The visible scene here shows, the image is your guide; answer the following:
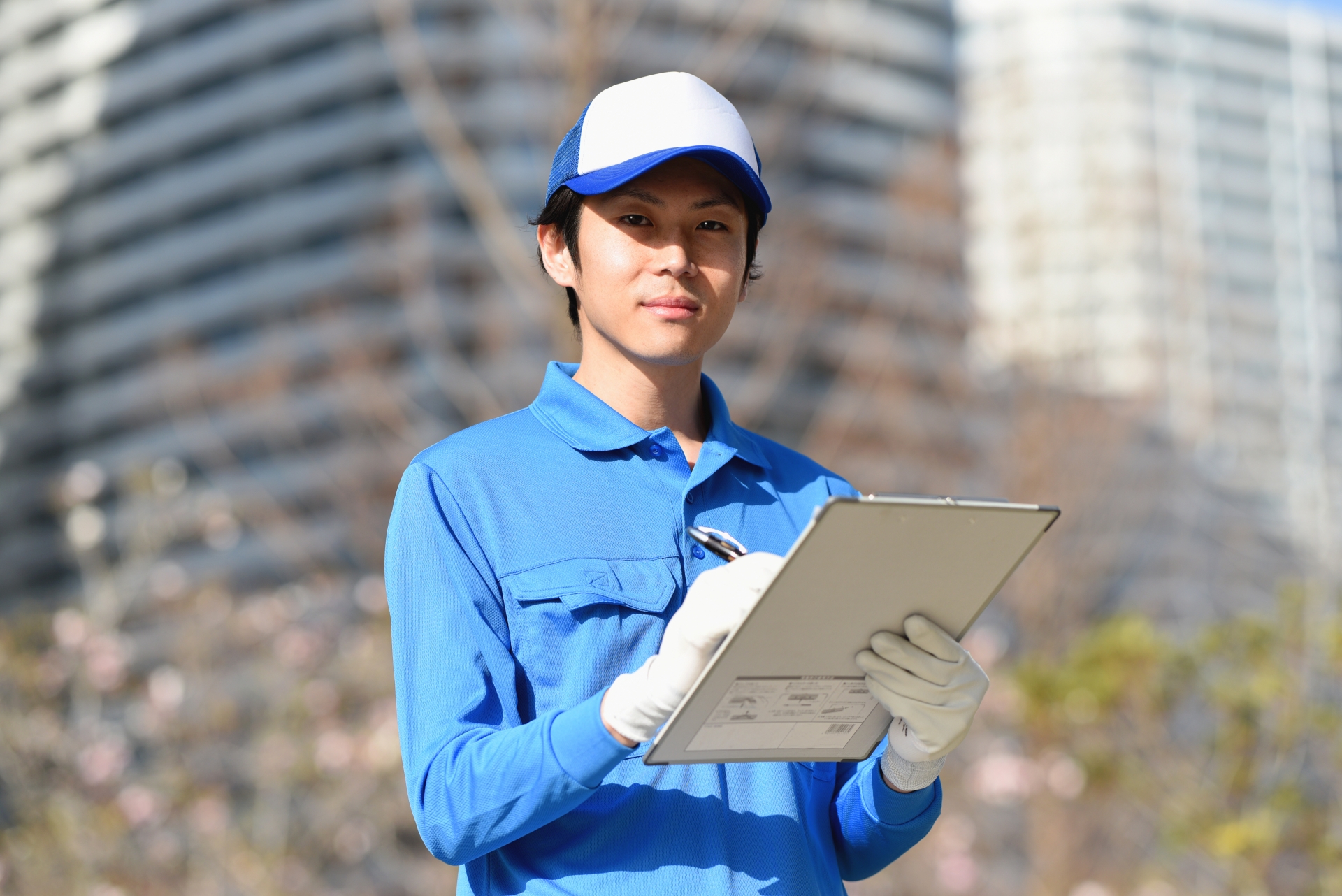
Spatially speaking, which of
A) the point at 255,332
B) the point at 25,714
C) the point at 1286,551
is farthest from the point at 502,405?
the point at 255,332

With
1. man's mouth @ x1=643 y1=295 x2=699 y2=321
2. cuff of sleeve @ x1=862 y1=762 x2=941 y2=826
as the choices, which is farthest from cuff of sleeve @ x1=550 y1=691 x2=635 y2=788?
man's mouth @ x1=643 y1=295 x2=699 y2=321

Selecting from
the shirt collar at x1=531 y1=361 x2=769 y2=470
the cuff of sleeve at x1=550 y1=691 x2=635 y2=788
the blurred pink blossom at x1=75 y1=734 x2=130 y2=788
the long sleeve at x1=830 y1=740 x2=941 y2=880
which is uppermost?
the shirt collar at x1=531 y1=361 x2=769 y2=470

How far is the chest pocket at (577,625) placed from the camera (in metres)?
1.31

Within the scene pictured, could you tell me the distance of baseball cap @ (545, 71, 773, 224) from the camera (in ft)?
4.60

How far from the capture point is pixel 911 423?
10.2 metres

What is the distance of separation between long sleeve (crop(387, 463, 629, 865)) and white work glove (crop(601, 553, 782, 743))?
2cm

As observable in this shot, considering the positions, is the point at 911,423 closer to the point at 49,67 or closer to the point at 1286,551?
the point at 1286,551

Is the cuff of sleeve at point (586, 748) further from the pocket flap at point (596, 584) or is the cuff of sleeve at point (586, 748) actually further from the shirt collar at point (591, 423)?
the shirt collar at point (591, 423)

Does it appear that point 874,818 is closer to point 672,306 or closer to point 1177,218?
point 672,306

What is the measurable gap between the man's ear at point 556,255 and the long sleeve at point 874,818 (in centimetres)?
66

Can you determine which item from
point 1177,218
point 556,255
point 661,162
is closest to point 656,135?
point 661,162

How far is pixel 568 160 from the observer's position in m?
1.49

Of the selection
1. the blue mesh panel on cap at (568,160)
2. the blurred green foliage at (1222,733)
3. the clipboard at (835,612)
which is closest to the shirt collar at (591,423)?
the blue mesh panel on cap at (568,160)

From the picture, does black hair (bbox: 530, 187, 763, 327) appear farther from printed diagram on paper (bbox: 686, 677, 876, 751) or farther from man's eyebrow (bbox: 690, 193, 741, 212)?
printed diagram on paper (bbox: 686, 677, 876, 751)
